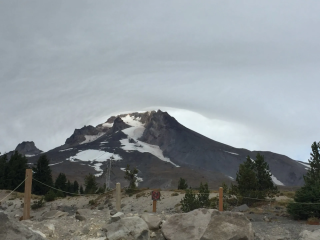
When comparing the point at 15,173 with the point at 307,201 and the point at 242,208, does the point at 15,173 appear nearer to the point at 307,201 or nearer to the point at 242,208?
the point at 242,208

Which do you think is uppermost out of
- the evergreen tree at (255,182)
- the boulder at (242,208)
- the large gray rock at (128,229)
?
the evergreen tree at (255,182)

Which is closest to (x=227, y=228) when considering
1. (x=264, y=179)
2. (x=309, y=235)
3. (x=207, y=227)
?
(x=207, y=227)

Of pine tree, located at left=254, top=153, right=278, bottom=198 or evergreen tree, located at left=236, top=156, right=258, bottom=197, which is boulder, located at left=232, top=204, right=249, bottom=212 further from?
pine tree, located at left=254, top=153, right=278, bottom=198

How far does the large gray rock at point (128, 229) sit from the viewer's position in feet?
32.8

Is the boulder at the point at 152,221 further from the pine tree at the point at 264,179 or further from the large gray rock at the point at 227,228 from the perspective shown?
the pine tree at the point at 264,179

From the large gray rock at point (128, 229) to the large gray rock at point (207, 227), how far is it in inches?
26.5

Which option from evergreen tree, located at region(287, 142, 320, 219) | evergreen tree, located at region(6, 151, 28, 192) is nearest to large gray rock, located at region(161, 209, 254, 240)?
evergreen tree, located at region(287, 142, 320, 219)

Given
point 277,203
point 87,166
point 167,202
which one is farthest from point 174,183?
point 277,203

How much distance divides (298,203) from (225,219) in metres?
6.67

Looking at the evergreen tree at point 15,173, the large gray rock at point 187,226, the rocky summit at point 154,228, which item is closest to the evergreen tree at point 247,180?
the rocky summit at point 154,228

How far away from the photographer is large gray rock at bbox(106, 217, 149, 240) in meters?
9.99

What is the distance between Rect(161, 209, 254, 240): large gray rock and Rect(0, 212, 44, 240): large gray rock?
3859mm

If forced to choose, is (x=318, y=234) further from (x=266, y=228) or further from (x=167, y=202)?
(x=167, y=202)

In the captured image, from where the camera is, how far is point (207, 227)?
33.7 ft
